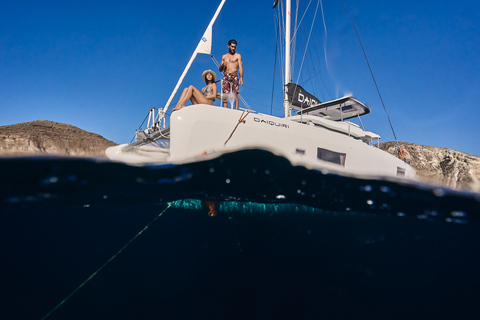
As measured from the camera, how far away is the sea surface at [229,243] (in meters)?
4.84

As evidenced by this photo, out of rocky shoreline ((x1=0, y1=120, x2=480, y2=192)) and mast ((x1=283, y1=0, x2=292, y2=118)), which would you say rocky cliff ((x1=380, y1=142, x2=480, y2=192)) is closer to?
rocky shoreline ((x1=0, y1=120, x2=480, y2=192))

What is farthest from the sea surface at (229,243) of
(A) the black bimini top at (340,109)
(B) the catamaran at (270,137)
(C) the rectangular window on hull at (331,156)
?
(A) the black bimini top at (340,109)

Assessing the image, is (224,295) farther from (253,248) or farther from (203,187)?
(203,187)

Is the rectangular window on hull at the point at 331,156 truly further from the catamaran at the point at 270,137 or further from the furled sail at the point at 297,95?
Result: the furled sail at the point at 297,95

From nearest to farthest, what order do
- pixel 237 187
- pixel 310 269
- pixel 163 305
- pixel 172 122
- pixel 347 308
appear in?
pixel 237 187 → pixel 172 122 → pixel 163 305 → pixel 347 308 → pixel 310 269

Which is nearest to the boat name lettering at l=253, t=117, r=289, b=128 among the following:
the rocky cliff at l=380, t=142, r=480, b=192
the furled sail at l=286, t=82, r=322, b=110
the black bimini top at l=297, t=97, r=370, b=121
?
the black bimini top at l=297, t=97, r=370, b=121

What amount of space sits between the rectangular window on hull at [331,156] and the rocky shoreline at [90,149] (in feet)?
146

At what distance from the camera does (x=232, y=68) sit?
7.49 m

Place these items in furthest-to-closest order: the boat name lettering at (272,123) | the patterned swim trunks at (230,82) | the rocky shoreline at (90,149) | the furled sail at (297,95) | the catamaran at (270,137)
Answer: the rocky shoreline at (90,149), the furled sail at (297,95), the patterned swim trunks at (230,82), the boat name lettering at (272,123), the catamaran at (270,137)

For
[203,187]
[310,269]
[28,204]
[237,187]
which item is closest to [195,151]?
[203,187]

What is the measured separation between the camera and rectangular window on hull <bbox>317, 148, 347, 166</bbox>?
7.12m

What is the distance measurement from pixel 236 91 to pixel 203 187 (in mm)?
3839

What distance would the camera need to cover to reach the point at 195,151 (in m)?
5.32

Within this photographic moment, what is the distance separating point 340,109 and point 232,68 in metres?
4.58
